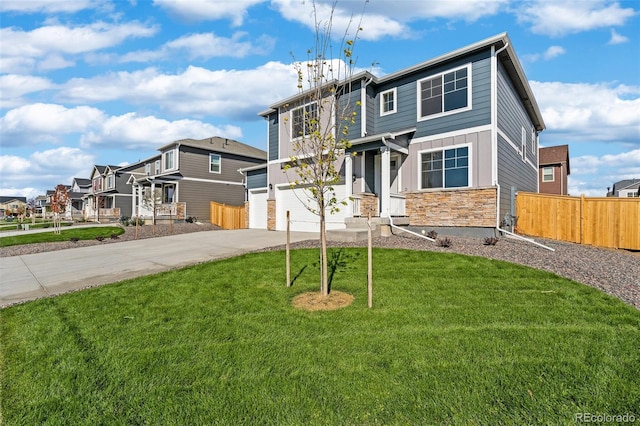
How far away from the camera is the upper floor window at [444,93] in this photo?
11.1 metres

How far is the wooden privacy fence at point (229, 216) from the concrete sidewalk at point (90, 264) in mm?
8712

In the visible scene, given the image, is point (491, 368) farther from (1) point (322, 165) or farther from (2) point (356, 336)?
(1) point (322, 165)

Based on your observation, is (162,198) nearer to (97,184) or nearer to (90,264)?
(90,264)

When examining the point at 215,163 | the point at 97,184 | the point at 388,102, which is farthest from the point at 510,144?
the point at 97,184

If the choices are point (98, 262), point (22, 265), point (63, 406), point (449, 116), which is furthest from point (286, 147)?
point (63, 406)

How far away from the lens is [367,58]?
576 cm

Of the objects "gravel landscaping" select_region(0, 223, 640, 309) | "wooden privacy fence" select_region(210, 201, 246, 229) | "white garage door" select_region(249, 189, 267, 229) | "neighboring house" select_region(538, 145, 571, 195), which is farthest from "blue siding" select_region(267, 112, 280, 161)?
"neighboring house" select_region(538, 145, 571, 195)

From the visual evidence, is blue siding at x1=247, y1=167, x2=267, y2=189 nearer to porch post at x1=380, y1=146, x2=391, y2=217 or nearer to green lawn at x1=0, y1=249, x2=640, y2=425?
porch post at x1=380, y1=146, x2=391, y2=217

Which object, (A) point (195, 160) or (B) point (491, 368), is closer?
(B) point (491, 368)

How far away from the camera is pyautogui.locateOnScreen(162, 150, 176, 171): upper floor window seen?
82.1 feet

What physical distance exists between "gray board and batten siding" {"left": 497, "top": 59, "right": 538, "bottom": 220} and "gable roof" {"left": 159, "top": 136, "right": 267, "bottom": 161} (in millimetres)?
20477

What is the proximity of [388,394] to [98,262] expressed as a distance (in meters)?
8.89

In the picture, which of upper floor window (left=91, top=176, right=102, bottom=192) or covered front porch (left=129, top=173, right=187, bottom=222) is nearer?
covered front porch (left=129, top=173, right=187, bottom=222)

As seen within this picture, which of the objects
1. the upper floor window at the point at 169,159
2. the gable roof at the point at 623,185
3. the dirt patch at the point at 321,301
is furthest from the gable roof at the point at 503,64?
the gable roof at the point at 623,185
